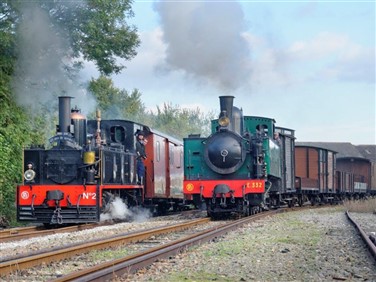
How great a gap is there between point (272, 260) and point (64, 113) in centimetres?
830

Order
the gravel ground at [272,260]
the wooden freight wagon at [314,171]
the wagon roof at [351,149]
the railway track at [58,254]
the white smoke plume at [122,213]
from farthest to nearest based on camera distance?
the wagon roof at [351,149], the wooden freight wagon at [314,171], the white smoke plume at [122,213], the railway track at [58,254], the gravel ground at [272,260]

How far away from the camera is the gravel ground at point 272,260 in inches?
290

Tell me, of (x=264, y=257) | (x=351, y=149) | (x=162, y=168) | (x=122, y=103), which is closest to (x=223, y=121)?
(x=162, y=168)

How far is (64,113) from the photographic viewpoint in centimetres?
1553

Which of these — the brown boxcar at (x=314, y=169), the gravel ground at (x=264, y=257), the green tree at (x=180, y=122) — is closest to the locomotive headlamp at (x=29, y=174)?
the gravel ground at (x=264, y=257)

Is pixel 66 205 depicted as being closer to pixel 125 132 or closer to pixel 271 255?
pixel 125 132

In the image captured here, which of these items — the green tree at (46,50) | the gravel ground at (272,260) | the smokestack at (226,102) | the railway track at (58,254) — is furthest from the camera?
the green tree at (46,50)

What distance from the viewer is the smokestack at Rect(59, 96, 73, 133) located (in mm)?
15461

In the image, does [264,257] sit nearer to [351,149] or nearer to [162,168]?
[162,168]

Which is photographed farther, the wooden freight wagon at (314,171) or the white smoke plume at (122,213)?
the wooden freight wagon at (314,171)

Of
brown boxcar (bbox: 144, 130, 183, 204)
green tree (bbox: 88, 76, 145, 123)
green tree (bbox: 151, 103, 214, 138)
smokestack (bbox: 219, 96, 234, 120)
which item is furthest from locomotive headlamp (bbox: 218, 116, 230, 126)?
green tree (bbox: 151, 103, 214, 138)

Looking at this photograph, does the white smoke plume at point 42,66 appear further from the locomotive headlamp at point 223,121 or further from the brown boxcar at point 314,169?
the brown boxcar at point 314,169


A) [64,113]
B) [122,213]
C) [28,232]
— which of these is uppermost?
[64,113]

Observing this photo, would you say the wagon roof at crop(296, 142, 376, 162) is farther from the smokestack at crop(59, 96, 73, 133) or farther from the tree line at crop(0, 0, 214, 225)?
the smokestack at crop(59, 96, 73, 133)
